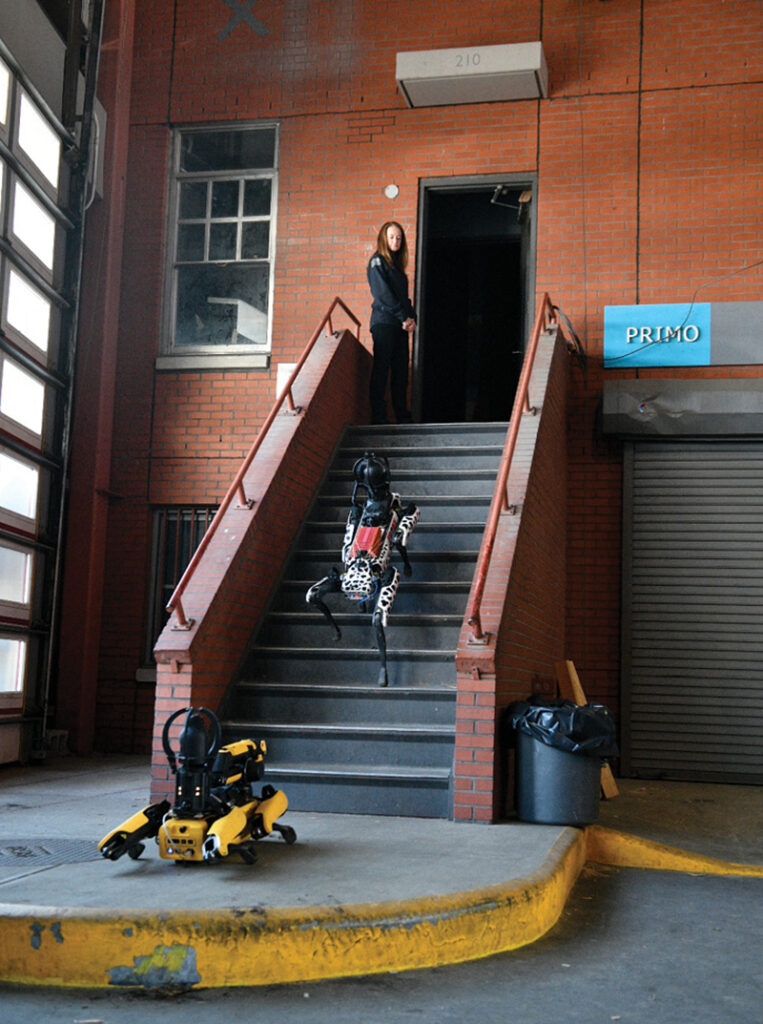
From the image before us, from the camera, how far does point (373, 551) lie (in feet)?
24.7

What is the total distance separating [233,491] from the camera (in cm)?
795

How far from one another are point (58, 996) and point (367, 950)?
1142 mm

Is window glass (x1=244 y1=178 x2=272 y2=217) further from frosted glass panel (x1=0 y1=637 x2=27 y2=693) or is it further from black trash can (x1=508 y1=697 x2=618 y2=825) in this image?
black trash can (x1=508 y1=697 x2=618 y2=825)

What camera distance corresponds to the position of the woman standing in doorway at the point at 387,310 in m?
10.2

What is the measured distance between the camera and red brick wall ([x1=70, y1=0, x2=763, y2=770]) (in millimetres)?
10852

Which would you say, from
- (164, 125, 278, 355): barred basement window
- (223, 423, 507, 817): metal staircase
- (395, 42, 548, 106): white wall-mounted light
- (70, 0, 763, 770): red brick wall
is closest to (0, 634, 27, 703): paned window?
Result: (70, 0, 763, 770): red brick wall

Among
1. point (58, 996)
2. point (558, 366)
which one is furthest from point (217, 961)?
point (558, 366)

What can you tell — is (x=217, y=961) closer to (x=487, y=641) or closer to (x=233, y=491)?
(x=487, y=641)

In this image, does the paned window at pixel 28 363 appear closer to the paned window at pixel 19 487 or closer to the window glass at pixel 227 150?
the paned window at pixel 19 487

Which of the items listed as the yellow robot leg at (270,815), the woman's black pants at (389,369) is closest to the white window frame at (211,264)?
the woman's black pants at (389,369)

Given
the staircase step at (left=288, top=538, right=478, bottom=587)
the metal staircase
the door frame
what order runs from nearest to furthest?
the metal staircase → the staircase step at (left=288, top=538, right=478, bottom=587) → the door frame

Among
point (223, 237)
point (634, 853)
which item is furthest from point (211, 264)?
point (634, 853)

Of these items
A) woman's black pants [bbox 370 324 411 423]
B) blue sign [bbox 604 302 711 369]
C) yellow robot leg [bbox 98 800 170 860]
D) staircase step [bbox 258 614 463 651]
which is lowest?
yellow robot leg [bbox 98 800 170 860]

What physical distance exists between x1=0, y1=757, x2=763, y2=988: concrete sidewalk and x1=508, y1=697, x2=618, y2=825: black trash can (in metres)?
0.14
